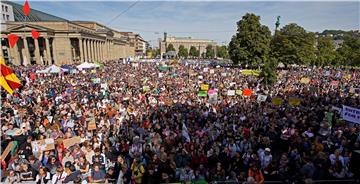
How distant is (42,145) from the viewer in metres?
10.8

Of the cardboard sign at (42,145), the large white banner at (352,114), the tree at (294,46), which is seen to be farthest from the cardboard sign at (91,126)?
the tree at (294,46)

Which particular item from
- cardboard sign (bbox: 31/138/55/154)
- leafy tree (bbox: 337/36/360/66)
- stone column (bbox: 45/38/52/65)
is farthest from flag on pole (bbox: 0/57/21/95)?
leafy tree (bbox: 337/36/360/66)

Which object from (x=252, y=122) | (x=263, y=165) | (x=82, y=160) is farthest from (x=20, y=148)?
(x=252, y=122)

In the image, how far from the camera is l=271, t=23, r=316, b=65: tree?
65.6 metres

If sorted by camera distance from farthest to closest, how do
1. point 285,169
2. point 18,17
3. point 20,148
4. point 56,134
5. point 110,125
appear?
point 18,17
point 110,125
point 56,134
point 20,148
point 285,169

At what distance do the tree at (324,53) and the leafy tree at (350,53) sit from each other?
100 inches

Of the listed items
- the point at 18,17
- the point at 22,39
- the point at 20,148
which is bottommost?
the point at 20,148

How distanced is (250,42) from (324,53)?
101ft

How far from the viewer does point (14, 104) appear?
18844mm

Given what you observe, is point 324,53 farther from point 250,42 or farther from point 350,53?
point 250,42

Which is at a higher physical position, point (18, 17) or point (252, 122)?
point (18, 17)

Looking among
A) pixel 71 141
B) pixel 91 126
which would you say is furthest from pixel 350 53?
pixel 71 141

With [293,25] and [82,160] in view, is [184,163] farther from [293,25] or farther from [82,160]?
[293,25]

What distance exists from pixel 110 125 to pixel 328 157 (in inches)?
357
